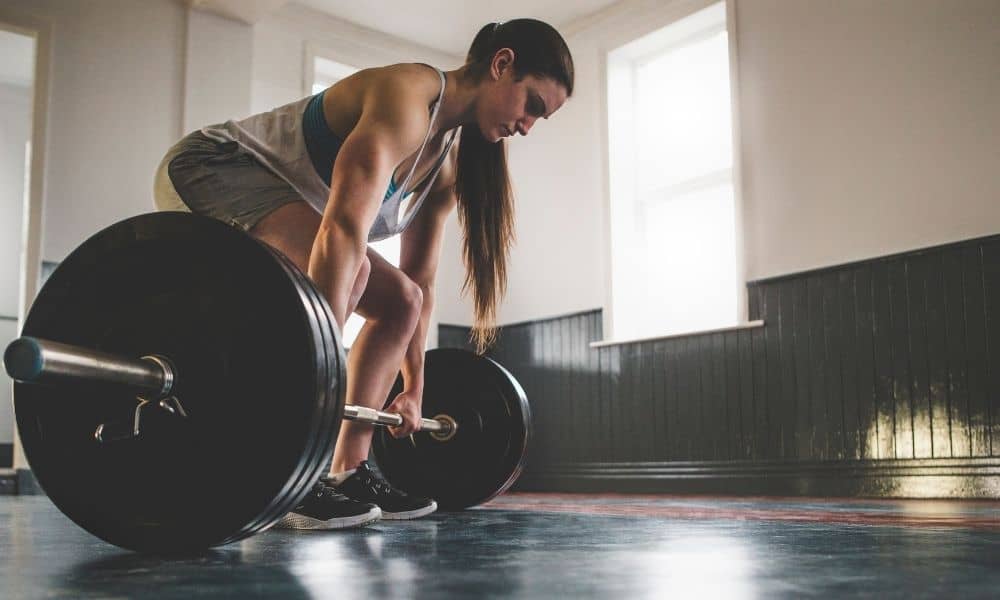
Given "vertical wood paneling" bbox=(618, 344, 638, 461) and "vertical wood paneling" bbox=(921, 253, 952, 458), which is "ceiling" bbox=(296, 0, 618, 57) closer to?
"vertical wood paneling" bbox=(618, 344, 638, 461)

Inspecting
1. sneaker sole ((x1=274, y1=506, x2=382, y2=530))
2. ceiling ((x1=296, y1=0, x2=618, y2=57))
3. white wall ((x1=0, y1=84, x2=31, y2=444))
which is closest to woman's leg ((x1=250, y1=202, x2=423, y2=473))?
sneaker sole ((x1=274, y1=506, x2=382, y2=530))

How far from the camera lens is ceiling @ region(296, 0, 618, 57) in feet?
15.7

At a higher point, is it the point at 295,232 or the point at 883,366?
the point at 295,232

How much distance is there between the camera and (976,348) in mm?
3193

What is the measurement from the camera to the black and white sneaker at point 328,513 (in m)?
1.58

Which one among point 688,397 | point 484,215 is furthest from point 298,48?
point 484,215

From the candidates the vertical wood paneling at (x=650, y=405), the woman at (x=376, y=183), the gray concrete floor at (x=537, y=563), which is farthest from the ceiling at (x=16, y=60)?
the gray concrete floor at (x=537, y=563)

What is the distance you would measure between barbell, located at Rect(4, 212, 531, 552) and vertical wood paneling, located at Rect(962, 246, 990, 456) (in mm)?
2733

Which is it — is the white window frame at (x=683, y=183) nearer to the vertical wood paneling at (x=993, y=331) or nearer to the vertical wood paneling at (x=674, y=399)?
the vertical wood paneling at (x=674, y=399)

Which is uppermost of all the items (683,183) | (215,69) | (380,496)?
(215,69)

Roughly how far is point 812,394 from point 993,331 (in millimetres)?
724

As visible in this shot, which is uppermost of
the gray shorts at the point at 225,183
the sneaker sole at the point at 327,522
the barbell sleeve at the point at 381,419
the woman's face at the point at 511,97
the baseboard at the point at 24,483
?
the woman's face at the point at 511,97

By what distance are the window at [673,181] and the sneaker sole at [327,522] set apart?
2.85 meters

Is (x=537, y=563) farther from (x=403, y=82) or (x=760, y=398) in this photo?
(x=760, y=398)
